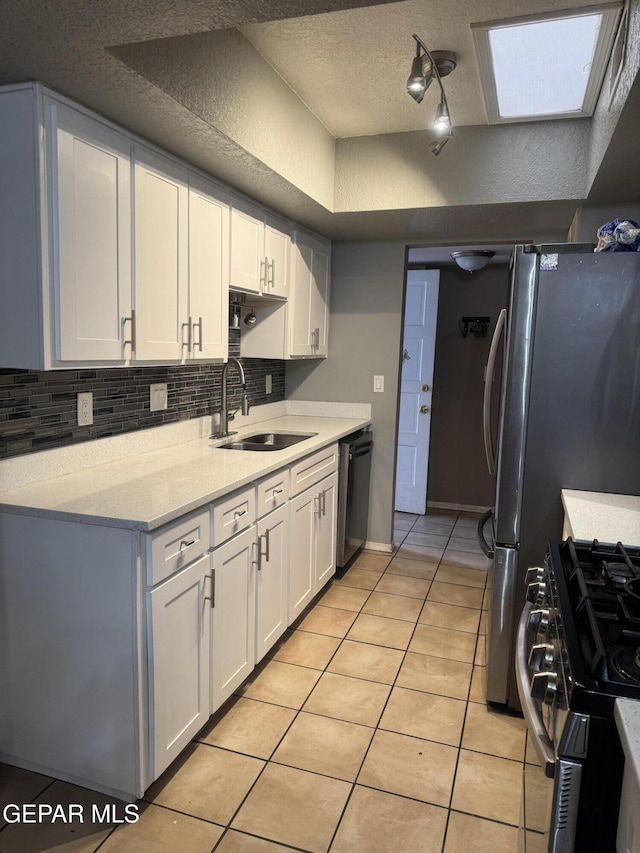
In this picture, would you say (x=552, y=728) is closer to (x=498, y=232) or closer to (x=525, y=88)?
(x=525, y=88)

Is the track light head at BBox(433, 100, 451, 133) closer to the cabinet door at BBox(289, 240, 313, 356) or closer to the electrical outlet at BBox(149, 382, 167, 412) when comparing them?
the cabinet door at BBox(289, 240, 313, 356)

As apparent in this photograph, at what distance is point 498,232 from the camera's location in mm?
3566

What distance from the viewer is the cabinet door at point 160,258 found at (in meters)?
2.07

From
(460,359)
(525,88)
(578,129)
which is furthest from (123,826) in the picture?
(460,359)

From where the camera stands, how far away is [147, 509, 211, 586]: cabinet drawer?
169 centimetres

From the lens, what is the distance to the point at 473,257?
14.2ft

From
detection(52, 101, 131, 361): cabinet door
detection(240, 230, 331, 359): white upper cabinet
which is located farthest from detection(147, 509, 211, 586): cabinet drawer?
detection(240, 230, 331, 359): white upper cabinet

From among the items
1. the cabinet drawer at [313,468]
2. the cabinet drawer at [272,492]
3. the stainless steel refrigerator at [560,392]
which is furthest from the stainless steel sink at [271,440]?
the stainless steel refrigerator at [560,392]

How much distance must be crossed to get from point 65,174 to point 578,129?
2270 mm

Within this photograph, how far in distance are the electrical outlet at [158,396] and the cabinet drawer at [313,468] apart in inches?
25.7

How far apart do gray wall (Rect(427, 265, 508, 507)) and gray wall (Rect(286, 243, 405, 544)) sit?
1.36m

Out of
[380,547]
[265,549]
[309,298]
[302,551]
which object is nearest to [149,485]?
[265,549]

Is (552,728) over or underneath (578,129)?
underneath

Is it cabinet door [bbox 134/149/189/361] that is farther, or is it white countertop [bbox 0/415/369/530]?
cabinet door [bbox 134/149/189/361]
